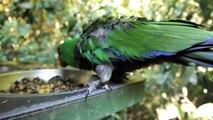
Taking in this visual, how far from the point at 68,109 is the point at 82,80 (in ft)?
2.14

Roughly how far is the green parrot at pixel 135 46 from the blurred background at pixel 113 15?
1.61 feet

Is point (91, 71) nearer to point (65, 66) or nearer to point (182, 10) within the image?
point (65, 66)

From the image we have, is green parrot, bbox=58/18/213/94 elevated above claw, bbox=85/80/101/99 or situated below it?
above

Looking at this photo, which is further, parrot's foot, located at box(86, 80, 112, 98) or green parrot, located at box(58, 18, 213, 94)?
green parrot, located at box(58, 18, 213, 94)

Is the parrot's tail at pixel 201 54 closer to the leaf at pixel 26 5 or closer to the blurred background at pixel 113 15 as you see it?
the blurred background at pixel 113 15

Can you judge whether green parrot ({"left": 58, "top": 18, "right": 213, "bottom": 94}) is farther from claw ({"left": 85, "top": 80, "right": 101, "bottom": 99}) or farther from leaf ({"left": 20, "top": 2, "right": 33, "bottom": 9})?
leaf ({"left": 20, "top": 2, "right": 33, "bottom": 9})

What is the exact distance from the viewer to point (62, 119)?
113 cm

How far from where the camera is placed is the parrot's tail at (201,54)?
4.75 feet

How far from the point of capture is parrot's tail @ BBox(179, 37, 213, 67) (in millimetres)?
1448

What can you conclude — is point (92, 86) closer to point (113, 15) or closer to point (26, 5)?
point (113, 15)

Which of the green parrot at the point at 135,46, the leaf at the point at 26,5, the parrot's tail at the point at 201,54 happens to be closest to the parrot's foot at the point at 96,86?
the green parrot at the point at 135,46

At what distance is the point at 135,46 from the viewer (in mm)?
1647

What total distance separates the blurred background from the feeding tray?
58 centimetres

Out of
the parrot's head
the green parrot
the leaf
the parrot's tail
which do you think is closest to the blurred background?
the leaf
